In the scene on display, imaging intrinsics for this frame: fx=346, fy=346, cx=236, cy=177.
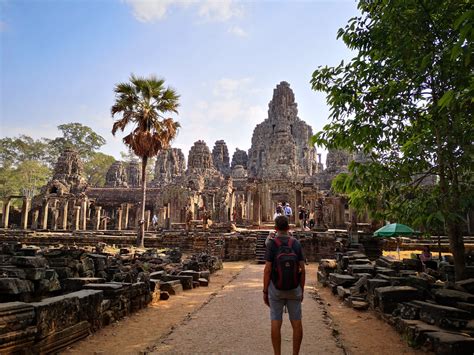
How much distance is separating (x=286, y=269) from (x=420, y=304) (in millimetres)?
2746

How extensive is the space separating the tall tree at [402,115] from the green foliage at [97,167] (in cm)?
5285

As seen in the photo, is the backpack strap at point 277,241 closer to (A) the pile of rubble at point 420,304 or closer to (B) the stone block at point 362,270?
(A) the pile of rubble at point 420,304

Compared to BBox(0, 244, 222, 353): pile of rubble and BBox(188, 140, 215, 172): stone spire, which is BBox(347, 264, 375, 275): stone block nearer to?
BBox(0, 244, 222, 353): pile of rubble

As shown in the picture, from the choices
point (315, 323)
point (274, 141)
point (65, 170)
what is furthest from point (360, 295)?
point (274, 141)

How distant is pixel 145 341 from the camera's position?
495cm

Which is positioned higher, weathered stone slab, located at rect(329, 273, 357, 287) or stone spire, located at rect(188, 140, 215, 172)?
stone spire, located at rect(188, 140, 215, 172)

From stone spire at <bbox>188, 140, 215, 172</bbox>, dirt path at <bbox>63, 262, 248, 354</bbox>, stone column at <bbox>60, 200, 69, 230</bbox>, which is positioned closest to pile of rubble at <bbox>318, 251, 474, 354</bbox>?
dirt path at <bbox>63, 262, 248, 354</bbox>

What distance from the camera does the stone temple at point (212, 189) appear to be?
2978 centimetres

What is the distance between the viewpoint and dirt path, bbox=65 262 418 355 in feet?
15.0

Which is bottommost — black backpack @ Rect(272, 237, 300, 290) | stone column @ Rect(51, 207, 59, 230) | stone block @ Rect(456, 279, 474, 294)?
stone block @ Rect(456, 279, 474, 294)

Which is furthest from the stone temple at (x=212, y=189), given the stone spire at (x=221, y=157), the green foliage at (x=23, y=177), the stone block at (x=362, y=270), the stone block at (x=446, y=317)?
the stone block at (x=446, y=317)

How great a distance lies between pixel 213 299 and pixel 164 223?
2414cm

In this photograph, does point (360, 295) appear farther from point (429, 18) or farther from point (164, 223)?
point (164, 223)

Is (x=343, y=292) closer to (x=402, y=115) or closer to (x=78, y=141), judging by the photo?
(x=402, y=115)
